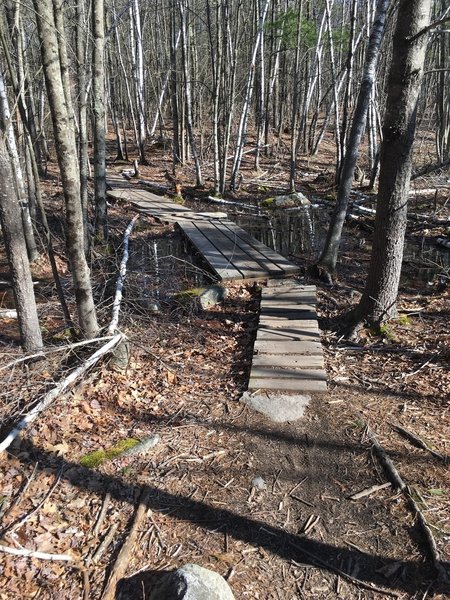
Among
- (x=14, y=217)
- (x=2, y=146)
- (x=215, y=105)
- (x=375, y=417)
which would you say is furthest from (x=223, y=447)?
(x=215, y=105)

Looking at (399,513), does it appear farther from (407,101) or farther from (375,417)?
(407,101)

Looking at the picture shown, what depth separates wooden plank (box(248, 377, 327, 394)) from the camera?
176 inches

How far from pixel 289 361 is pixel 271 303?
1.75 metres

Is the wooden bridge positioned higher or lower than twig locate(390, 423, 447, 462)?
lower

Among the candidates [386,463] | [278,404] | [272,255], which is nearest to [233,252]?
[272,255]

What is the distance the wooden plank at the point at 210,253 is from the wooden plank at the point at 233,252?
103mm

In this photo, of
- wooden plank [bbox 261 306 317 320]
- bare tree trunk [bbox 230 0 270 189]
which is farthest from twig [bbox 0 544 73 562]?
bare tree trunk [bbox 230 0 270 189]

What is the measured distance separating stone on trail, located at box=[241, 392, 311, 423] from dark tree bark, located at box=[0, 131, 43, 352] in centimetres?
206

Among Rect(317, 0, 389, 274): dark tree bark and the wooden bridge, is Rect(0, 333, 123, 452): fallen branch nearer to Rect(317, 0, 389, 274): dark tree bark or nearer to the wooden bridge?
the wooden bridge

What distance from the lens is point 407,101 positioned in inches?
186

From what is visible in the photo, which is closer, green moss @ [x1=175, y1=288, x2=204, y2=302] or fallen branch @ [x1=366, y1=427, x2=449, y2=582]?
fallen branch @ [x1=366, y1=427, x2=449, y2=582]

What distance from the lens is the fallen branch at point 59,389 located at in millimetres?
3430

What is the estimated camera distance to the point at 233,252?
893 cm

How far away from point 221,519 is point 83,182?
6.50 meters
